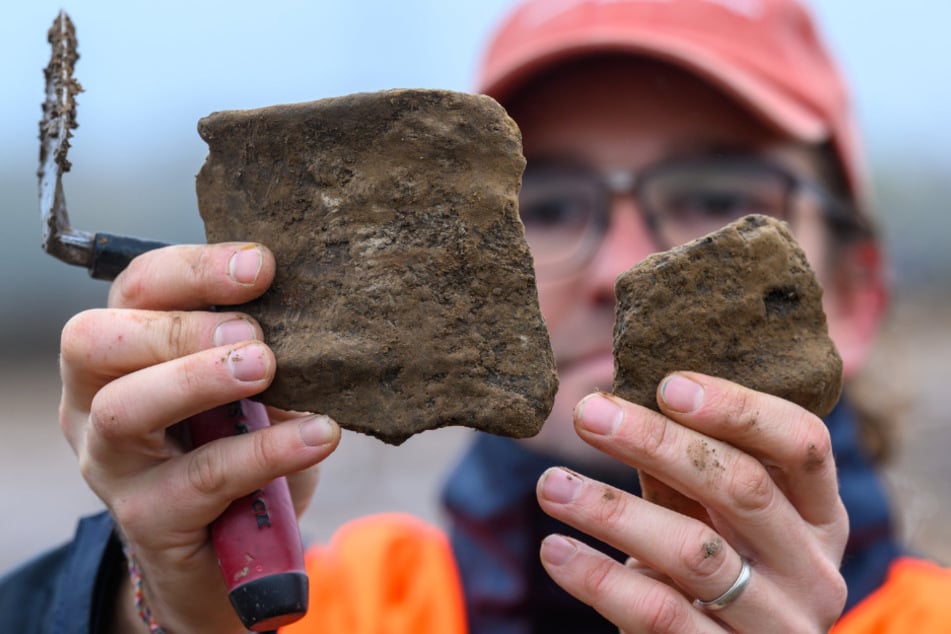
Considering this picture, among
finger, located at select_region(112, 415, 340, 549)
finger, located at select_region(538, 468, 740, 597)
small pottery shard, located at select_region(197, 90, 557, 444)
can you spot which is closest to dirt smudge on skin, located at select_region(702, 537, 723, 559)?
finger, located at select_region(538, 468, 740, 597)

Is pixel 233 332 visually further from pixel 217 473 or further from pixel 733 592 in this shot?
pixel 733 592

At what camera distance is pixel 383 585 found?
230 cm

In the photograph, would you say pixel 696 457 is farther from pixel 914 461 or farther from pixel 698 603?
pixel 914 461

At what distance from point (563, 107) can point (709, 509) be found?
1.55 m

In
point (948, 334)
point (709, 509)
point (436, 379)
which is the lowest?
point (948, 334)

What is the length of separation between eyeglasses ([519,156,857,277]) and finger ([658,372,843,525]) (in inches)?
43.9

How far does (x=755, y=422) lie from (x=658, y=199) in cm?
125

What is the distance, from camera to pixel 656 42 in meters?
2.38

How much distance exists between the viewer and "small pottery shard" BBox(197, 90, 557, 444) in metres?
1.29

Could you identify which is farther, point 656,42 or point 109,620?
point 656,42

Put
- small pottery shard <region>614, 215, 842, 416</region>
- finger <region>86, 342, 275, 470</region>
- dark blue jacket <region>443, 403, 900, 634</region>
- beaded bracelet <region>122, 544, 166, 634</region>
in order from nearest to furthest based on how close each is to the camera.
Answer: finger <region>86, 342, 275, 470</region> → small pottery shard <region>614, 215, 842, 416</region> → beaded bracelet <region>122, 544, 166, 634</region> → dark blue jacket <region>443, 403, 900, 634</region>

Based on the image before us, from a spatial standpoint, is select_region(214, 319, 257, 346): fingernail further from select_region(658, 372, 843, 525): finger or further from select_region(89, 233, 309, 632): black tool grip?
select_region(658, 372, 843, 525): finger

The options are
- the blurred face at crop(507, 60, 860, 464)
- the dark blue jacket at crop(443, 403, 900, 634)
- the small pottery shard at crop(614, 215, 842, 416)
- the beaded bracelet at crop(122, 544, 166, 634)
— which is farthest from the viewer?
the blurred face at crop(507, 60, 860, 464)

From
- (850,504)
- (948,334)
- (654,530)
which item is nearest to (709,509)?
(654,530)
